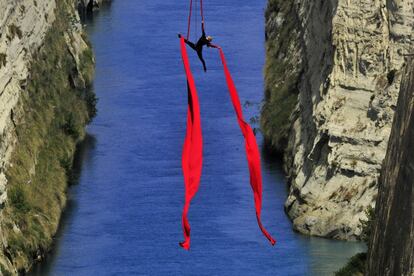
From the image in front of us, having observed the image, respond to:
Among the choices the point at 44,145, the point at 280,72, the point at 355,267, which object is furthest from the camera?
the point at 280,72

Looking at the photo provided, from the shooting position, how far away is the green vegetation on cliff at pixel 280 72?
90.8m

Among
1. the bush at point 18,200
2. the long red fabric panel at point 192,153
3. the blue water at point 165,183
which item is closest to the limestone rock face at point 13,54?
the bush at point 18,200

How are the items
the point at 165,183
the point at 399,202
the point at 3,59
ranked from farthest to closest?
the point at 165,183
the point at 3,59
the point at 399,202

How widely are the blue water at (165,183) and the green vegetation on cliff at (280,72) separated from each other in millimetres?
1270

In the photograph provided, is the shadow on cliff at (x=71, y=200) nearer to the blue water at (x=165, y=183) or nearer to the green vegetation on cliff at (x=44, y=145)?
the blue water at (x=165, y=183)

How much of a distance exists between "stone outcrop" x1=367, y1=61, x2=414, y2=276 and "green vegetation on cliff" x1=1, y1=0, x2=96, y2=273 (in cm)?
2390

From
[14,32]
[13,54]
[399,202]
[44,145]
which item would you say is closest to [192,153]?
[399,202]

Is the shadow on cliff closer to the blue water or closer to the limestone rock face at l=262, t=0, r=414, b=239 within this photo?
the blue water

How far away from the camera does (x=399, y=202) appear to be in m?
47.6

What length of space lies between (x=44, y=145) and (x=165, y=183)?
17.1 feet

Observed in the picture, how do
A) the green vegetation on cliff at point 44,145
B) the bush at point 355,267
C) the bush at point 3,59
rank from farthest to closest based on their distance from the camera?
the bush at point 3,59, the green vegetation on cliff at point 44,145, the bush at point 355,267

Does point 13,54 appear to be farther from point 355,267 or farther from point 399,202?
point 399,202

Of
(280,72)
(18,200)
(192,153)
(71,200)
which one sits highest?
(192,153)

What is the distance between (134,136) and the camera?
96250 millimetres
